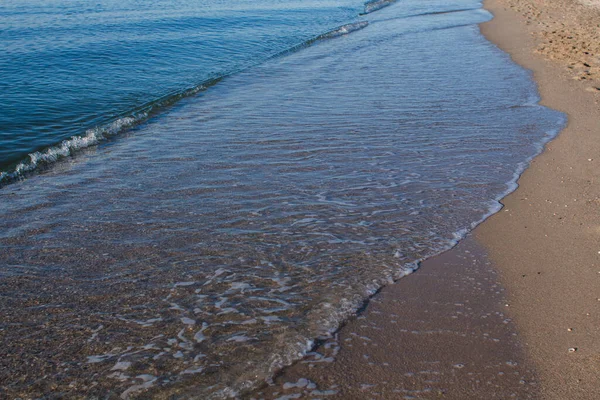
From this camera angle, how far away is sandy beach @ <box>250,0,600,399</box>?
3908mm

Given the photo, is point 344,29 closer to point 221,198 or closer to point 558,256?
point 221,198

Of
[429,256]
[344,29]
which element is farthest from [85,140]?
[344,29]

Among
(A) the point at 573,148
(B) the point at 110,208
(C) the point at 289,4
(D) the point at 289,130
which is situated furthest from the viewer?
(C) the point at 289,4

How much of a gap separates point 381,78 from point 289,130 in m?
5.35

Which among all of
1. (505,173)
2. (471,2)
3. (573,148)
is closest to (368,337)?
(505,173)

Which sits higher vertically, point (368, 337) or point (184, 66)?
point (184, 66)

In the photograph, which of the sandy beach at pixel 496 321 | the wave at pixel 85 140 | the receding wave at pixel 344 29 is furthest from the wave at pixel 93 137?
the receding wave at pixel 344 29

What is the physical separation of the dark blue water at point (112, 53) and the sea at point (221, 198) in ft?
0.43

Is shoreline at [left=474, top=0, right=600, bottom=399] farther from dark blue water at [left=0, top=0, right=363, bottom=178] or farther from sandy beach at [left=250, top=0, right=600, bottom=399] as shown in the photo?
dark blue water at [left=0, top=0, right=363, bottom=178]

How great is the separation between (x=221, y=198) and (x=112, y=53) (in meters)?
13.7

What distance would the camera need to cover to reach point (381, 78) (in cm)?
1466

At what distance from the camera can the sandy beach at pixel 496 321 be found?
3.91 metres

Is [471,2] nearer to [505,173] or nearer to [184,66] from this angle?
[184,66]

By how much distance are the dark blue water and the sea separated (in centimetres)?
13
